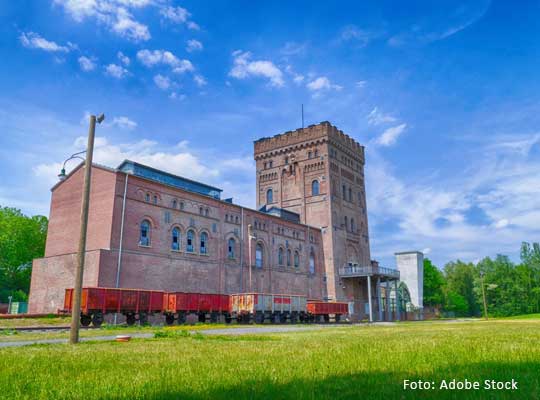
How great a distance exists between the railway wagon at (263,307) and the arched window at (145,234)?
320 inches

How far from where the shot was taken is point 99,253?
3048cm

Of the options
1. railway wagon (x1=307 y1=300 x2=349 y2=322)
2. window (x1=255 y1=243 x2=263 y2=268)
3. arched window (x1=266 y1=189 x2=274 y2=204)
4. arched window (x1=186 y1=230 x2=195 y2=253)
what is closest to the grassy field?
arched window (x1=186 y1=230 x2=195 y2=253)

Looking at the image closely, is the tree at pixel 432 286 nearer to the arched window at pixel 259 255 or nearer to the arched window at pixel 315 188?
the arched window at pixel 315 188

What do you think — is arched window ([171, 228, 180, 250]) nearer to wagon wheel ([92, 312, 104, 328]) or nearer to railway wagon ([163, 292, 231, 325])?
railway wagon ([163, 292, 231, 325])

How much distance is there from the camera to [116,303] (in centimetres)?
2706

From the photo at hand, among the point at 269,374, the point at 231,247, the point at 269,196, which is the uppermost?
the point at 269,196

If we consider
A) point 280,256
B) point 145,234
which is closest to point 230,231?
point 280,256

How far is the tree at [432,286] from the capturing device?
289ft

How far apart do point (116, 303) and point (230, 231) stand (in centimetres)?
1680

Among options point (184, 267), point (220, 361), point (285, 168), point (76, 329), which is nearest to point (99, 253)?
point (184, 267)

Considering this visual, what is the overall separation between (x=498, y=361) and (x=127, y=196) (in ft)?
103

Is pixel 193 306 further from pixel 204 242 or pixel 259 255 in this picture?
pixel 259 255

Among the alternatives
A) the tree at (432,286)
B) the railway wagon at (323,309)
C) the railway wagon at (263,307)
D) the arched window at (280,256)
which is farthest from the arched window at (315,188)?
the tree at (432,286)

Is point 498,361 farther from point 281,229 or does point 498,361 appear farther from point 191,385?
point 281,229
